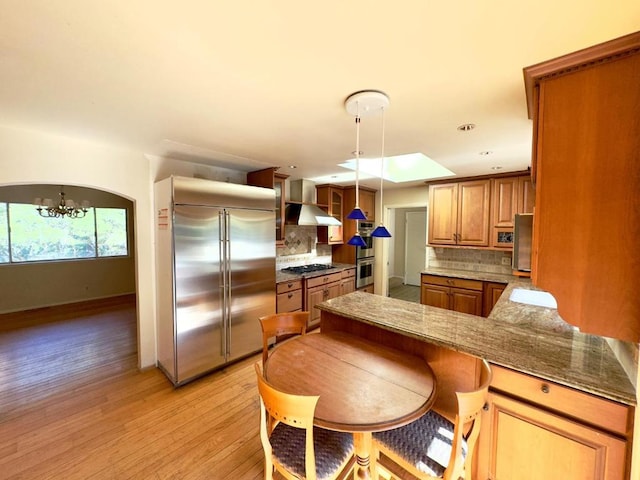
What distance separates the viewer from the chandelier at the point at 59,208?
184 inches

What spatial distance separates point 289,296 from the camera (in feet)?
12.1

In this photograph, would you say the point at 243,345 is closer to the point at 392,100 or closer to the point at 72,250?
the point at 392,100

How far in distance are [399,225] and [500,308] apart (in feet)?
17.7

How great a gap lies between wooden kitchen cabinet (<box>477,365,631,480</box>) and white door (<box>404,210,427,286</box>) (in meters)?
5.91

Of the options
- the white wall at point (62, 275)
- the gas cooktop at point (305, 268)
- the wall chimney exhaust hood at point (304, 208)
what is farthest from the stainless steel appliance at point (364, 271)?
the white wall at point (62, 275)

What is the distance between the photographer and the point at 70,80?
142 centimetres

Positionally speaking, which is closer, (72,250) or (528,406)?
(528,406)

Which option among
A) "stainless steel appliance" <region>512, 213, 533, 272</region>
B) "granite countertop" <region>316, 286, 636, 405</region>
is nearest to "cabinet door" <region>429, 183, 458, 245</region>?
"stainless steel appliance" <region>512, 213, 533, 272</region>

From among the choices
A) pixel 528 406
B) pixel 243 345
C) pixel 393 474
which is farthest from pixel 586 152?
pixel 243 345

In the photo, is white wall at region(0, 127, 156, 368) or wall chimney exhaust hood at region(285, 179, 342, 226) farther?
wall chimney exhaust hood at region(285, 179, 342, 226)

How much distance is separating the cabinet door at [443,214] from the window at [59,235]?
671 centimetres

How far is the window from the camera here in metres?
4.79

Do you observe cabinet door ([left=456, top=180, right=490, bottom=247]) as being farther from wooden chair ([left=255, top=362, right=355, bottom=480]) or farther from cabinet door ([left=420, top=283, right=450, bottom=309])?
wooden chair ([left=255, top=362, right=355, bottom=480])

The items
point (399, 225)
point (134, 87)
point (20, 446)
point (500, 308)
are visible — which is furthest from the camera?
point (399, 225)
